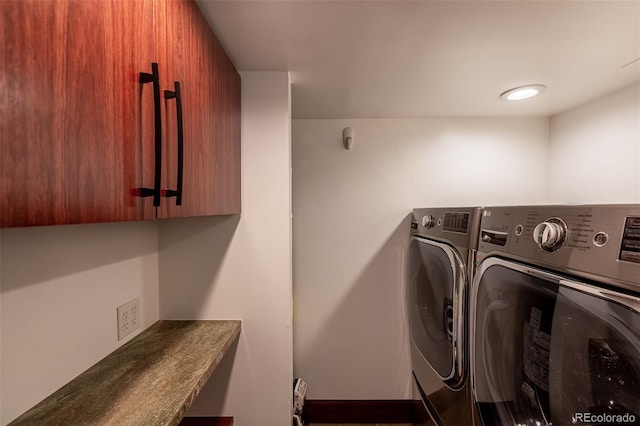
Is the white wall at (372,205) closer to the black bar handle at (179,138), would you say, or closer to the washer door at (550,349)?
the washer door at (550,349)

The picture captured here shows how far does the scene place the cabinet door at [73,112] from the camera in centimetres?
38

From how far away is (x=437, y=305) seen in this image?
1476 mm

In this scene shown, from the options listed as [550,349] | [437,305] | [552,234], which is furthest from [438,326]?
[552,234]

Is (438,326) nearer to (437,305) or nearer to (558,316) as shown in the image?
(437,305)

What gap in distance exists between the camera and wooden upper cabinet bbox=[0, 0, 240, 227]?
15.3 inches

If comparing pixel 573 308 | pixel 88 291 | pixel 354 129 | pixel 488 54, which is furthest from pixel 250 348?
pixel 488 54

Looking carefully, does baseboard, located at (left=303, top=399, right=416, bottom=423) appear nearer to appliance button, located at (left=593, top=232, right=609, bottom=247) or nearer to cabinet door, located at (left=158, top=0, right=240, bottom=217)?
cabinet door, located at (left=158, top=0, right=240, bottom=217)

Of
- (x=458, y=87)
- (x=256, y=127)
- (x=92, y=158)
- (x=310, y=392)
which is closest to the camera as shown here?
(x=92, y=158)

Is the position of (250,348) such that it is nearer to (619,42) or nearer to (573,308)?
(573,308)

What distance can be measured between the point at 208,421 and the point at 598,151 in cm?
264

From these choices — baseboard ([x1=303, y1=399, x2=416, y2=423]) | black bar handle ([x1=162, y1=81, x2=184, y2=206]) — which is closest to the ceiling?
black bar handle ([x1=162, y1=81, x2=184, y2=206])

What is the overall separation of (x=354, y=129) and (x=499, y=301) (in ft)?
4.90

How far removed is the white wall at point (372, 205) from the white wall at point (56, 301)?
3.83 feet

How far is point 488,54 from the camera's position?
1.23 meters
